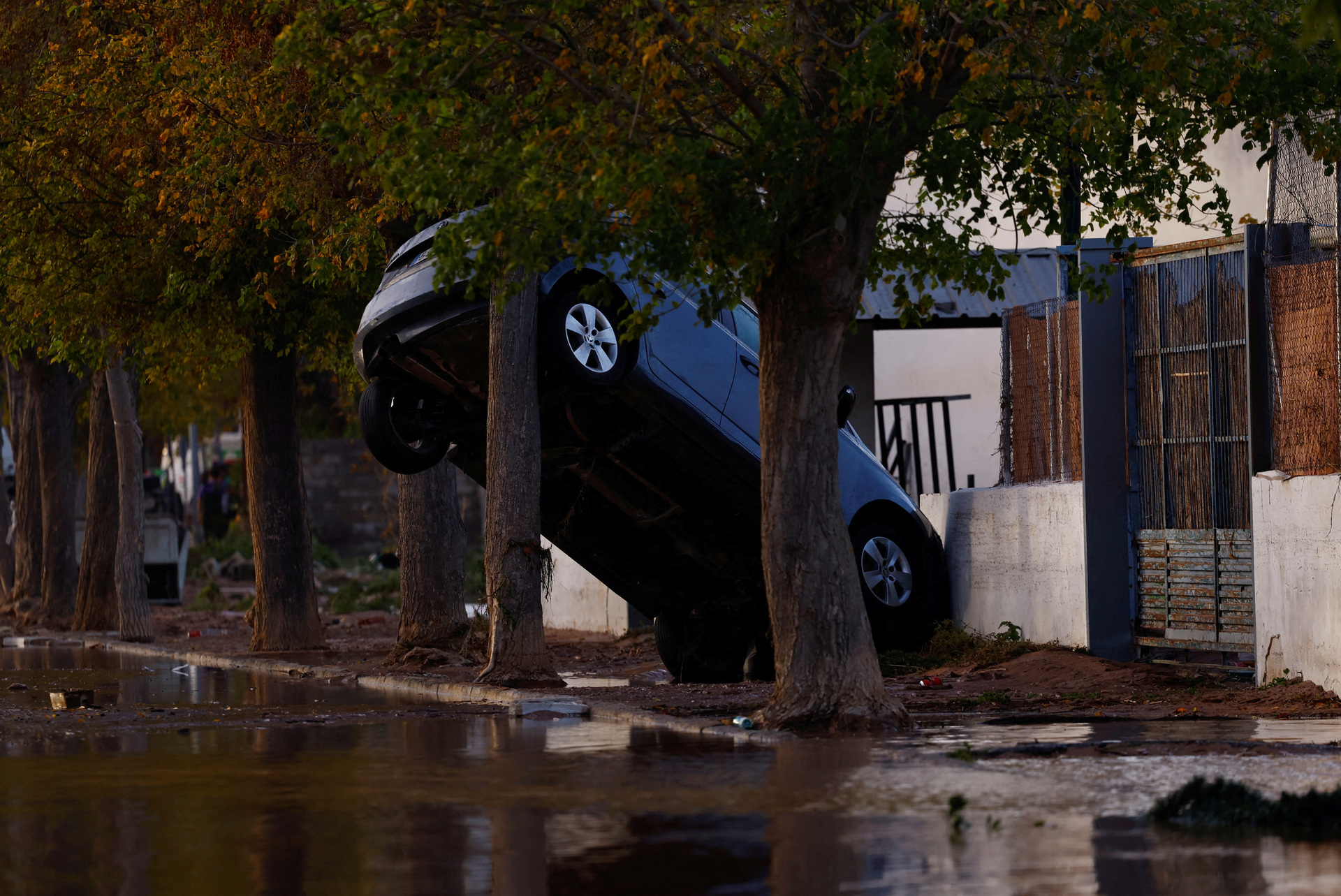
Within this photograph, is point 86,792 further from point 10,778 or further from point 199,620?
point 199,620

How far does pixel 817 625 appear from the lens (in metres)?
10.9

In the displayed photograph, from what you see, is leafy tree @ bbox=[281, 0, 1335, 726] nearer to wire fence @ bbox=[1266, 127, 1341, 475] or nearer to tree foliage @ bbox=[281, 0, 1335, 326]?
tree foliage @ bbox=[281, 0, 1335, 326]

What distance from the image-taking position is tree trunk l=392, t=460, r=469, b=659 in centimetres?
1891

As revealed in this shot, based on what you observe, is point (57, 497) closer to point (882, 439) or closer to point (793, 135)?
point (882, 439)

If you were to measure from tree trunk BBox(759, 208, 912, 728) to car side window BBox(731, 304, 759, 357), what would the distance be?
11.5 feet

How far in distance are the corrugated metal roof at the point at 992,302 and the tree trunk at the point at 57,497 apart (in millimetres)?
13916

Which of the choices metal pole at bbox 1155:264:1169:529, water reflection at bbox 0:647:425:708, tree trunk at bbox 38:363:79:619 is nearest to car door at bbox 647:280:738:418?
water reflection at bbox 0:647:425:708

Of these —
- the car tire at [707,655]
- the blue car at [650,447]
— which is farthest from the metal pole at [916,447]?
the car tire at [707,655]

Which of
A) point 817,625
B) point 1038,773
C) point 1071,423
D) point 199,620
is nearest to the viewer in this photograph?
point 1038,773

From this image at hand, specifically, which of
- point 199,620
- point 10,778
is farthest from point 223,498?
point 10,778

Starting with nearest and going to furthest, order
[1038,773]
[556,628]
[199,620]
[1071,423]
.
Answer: [1038,773], [1071,423], [556,628], [199,620]

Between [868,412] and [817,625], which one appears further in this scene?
[868,412]

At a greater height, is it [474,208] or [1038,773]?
[474,208]

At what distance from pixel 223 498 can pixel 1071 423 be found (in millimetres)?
41359
